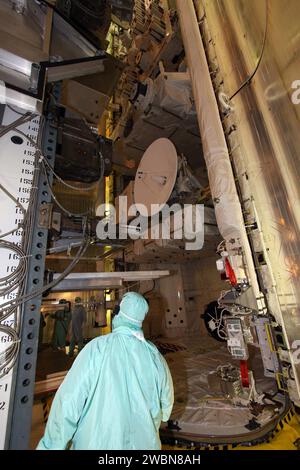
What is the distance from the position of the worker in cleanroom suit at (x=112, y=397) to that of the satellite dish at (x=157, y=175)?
1.83m

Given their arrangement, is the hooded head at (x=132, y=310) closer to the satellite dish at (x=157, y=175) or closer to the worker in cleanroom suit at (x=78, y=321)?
the worker in cleanroom suit at (x=78, y=321)

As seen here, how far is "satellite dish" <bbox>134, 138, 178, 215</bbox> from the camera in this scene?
2.68m

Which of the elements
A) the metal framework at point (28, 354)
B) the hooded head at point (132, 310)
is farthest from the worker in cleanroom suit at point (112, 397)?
the metal framework at point (28, 354)

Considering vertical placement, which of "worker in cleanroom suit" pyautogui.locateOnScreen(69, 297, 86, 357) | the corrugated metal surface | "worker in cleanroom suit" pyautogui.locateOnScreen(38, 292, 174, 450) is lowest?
"worker in cleanroom suit" pyautogui.locateOnScreen(38, 292, 174, 450)

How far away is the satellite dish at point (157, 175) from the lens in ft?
8.78

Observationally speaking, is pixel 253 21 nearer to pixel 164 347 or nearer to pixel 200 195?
pixel 200 195

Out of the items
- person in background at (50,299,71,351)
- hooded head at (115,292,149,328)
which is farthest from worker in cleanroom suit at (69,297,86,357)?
hooded head at (115,292,149,328)

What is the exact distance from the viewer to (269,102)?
1.60 m

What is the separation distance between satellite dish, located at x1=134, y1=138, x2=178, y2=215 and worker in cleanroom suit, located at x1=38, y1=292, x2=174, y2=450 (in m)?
1.83

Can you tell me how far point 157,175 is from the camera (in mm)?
2908

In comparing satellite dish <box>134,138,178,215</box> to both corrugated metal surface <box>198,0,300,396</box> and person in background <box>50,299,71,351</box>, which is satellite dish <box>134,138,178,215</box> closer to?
corrugated metal surface <box>198,0,300,396</box>

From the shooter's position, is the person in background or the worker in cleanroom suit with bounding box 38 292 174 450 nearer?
the worker in cleanroom suit with bounding box 38 292 174 450

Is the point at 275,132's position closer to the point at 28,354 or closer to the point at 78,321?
the point at 28,354

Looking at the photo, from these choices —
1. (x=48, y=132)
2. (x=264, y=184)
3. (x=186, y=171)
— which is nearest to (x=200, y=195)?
(x=186, y=171)
